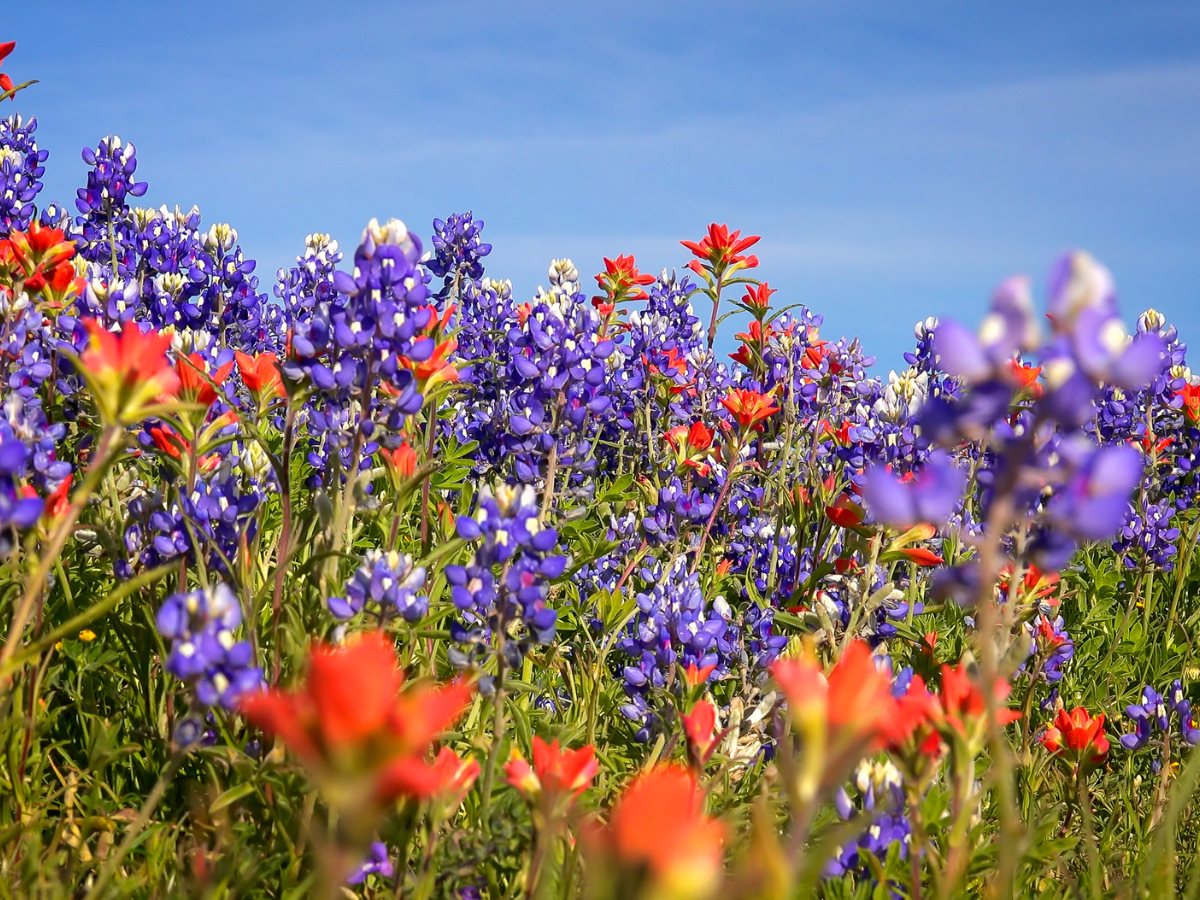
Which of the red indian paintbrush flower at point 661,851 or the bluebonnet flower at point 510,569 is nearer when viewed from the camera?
the red indian paintbrush flower at point 661,851

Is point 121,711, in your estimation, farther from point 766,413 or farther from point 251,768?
point 766,413

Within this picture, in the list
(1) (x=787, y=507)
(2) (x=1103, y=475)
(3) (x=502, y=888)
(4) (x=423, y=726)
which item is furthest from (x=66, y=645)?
(1) (x=787, y=507)

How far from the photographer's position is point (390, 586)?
2.20 meters

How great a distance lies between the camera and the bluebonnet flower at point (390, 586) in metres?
2.19

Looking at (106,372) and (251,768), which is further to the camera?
(251,768)

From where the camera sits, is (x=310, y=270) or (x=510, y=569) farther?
(x=310, y=270)

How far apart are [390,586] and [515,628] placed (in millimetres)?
810

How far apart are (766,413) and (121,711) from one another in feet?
9.53

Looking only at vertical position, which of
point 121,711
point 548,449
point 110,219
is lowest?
point 121,711

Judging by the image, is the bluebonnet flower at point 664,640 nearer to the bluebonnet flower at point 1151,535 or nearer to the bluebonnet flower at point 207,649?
the bluebonnet flower at point 207,649

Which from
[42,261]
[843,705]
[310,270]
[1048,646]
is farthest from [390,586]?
[310,270]

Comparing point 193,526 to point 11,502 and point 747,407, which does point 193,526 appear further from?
point 747,407

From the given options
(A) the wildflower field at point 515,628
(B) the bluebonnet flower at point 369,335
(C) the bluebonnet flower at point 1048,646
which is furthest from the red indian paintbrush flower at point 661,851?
(C) the bluebonnet flower at point 1048,646

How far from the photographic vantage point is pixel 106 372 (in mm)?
1510
